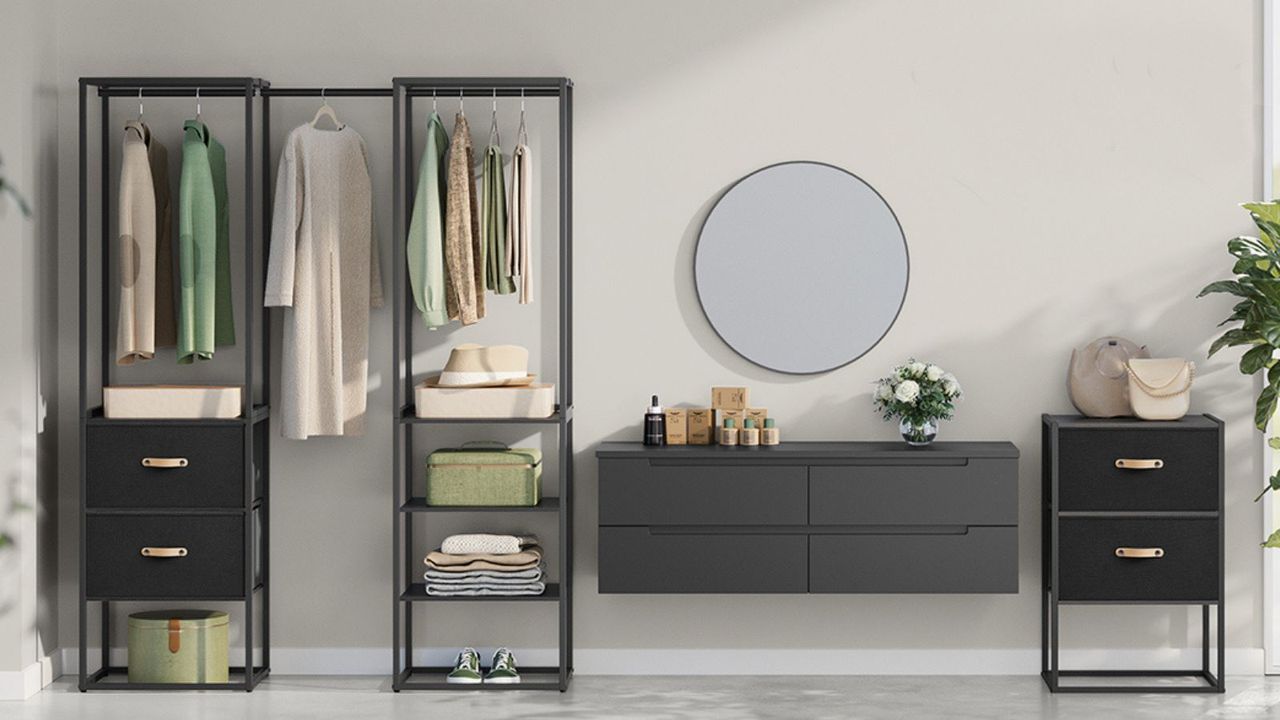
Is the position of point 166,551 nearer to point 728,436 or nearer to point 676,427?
point 676,427

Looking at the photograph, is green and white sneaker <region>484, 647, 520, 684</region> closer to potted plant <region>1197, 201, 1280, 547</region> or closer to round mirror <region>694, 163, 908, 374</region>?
round mirror <region>694, 163, 908, 374</region>

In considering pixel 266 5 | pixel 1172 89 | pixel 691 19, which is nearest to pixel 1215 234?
pixel 1172 89

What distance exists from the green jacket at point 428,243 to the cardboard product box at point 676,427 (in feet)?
2.72

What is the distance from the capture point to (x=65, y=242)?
4516mm

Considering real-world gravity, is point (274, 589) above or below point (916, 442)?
below

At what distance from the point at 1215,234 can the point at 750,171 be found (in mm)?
1597

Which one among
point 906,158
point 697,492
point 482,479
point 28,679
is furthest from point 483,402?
point 28,679

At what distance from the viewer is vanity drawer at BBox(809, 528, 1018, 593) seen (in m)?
4.23

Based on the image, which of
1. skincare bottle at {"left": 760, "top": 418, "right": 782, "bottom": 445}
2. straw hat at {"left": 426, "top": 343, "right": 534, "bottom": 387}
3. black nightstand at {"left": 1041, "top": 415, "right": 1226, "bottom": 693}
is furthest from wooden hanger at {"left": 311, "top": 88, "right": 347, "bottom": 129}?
black nightstand at {"left": 1041, "top": 415, "right": 1226, "bottom": 693}

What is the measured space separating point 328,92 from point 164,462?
1346mm

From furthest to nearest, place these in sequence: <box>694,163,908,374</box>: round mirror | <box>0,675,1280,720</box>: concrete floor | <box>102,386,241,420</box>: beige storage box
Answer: <box>694,163,908,374</box>: round mirror, <box>102,386,241,420</box>: beige storage box, <box>0,675,1280,720</box>: concrete floor

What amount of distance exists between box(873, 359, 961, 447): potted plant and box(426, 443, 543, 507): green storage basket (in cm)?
120

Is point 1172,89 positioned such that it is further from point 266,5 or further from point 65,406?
point 65,406

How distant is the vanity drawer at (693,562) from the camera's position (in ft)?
14.0
